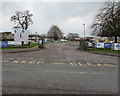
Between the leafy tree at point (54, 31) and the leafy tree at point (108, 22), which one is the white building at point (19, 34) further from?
the leafy tree at point (54, 31)

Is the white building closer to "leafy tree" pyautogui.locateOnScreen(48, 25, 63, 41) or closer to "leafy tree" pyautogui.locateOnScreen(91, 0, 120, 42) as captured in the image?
"leafy tree" pyautogui.locateOnScreen(91, 0, 120, 42)

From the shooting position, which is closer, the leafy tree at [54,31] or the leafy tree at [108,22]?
the leafy tree at [108,22]

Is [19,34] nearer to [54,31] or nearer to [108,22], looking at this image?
[108,22]

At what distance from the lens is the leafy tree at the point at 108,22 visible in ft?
76.2

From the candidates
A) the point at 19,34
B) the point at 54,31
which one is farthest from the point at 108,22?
the point at 54,31

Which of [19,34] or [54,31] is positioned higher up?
[54,31]

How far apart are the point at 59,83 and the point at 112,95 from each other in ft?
6.56

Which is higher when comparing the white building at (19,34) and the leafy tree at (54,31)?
the leafy tree at (54,31)

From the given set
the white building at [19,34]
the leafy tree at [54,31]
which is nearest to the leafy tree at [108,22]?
the white building at [19,34]

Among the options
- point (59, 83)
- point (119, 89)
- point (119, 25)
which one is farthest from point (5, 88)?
point (119, 25)

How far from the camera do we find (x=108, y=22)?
25.4 meters

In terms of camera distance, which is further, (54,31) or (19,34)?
(54,31)

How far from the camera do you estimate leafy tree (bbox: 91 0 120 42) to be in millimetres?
23234

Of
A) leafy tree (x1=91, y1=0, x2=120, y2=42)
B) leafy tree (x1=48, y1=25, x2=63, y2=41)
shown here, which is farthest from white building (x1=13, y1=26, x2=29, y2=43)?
leafy tree (x1=48, y1=25, x2=63, y2=41)
